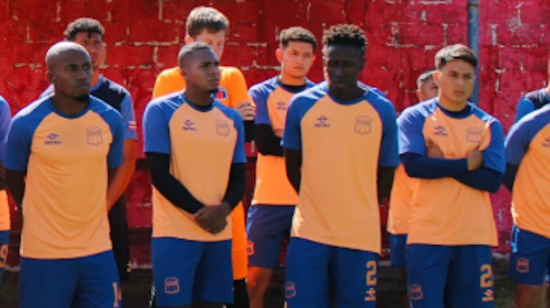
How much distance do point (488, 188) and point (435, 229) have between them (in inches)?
16.7

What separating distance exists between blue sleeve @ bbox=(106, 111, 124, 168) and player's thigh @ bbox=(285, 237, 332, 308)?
1.20 meters

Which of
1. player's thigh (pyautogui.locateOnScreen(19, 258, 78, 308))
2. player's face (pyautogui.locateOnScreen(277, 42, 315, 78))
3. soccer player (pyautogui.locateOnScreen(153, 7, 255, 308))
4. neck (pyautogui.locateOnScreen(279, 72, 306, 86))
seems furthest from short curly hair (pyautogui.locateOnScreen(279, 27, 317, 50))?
player's thigh (pyautogui.locateOnScreen(19, 258, 78, 308))

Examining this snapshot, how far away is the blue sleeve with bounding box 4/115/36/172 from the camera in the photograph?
19.4 ft

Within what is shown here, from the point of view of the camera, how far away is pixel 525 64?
910 cm

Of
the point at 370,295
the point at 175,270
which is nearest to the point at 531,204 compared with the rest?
the point at 370,295

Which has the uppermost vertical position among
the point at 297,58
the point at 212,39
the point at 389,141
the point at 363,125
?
the point at 212,39

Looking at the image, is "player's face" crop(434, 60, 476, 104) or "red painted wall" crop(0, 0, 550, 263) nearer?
"player's face" crop(434, 60, 476, 104)

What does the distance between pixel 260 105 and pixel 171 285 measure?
180 centimetres

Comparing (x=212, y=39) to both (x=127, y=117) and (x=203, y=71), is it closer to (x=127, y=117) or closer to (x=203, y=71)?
(x=203, y=71)

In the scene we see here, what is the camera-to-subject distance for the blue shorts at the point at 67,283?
232 inches

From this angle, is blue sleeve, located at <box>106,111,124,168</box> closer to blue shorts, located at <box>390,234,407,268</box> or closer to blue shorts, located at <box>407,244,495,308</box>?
blue shorts, located at <box>407,244,495,308</box>

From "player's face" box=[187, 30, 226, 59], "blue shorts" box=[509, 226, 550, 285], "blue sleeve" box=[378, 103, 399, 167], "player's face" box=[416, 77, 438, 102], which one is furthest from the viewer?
"player's face" box=[416, 77, 438, 102]

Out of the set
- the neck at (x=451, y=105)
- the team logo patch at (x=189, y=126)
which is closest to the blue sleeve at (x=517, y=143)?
the neck at (x=451, y=105)

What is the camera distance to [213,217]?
6125mm
